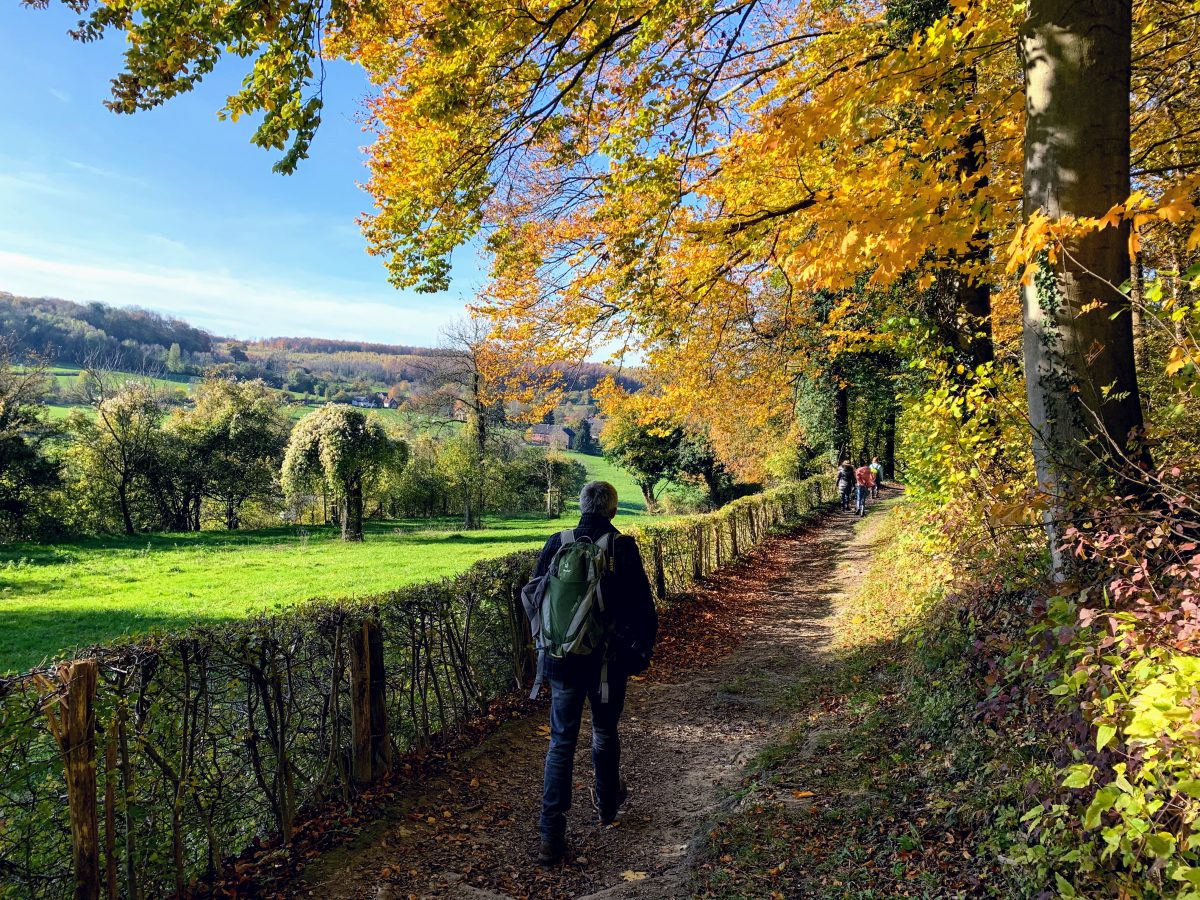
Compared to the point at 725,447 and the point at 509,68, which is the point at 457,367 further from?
the point at 509,68

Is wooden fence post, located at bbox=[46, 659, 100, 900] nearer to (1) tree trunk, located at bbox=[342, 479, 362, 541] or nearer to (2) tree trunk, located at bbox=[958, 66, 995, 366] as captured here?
(2) tree trunk, located at bbox=[958, 66, 995, 366]

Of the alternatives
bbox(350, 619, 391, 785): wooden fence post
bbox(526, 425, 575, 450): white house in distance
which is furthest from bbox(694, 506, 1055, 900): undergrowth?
bbox(526, 425, 575, 450): white house in distance

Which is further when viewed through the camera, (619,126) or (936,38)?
(619,126)

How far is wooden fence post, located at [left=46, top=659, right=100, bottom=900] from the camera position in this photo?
270 cm

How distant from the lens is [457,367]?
32.7 metres

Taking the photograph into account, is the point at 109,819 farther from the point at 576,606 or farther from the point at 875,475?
the point at 875,475

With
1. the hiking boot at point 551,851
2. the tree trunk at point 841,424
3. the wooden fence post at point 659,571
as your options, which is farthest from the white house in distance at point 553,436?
the hiking boot at point 551,851

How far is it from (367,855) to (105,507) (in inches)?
1225

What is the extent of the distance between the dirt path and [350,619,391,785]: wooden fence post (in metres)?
0.32

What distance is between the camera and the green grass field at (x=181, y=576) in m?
10.7

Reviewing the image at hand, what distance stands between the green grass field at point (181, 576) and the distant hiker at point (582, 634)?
5.24 m

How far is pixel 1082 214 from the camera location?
343 cm

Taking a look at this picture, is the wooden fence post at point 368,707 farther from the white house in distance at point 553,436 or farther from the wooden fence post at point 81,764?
the white house in distance at point 553,436

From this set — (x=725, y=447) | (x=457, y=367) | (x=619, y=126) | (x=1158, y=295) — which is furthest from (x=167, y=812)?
(x=457, y=367)
